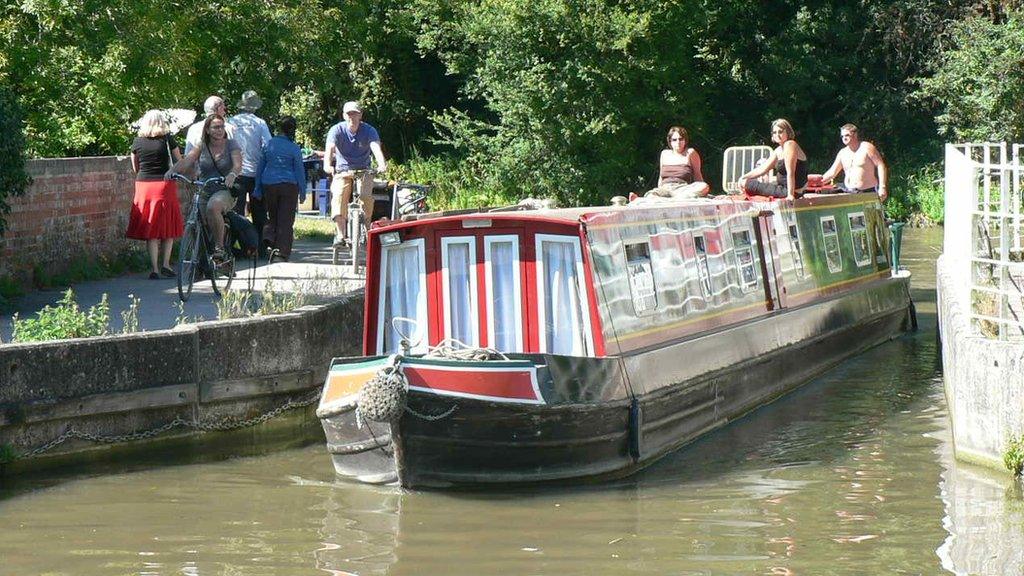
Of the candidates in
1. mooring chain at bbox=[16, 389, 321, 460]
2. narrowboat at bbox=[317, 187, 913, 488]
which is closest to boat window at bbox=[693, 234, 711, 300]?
narrowboat at bbox=[317, 187, 913, 488]

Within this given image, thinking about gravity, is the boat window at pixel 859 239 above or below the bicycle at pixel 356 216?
below

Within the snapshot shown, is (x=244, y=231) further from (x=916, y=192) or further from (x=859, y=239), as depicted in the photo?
(x=916, y=192)

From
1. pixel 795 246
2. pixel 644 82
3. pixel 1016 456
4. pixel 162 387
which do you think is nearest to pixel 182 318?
pixel 162 387

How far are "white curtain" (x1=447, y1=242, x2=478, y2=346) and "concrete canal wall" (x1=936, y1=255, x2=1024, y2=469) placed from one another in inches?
125

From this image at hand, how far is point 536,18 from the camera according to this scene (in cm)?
3512

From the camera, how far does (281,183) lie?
16281 millimetres

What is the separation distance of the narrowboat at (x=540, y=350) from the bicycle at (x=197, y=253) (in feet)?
10.7

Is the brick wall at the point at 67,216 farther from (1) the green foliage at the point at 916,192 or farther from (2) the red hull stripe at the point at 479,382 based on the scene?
(1) the green foliage at the point at 916,192

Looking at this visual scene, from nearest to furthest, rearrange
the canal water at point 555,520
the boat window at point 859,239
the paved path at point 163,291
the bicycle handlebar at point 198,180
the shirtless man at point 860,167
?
the canal water at point 555,520 → the paved path at point 163,291 → the bicycle handlebar at point 198,180 → the boat window at point 859,239 → the shirtless man at point 860,167

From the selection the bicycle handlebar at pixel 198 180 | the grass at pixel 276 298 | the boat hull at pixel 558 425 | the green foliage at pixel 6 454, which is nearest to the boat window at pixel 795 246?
the boat hull at pixel 558 425

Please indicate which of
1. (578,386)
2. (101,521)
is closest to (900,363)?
(578,386)

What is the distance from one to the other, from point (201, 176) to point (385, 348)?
4623mm

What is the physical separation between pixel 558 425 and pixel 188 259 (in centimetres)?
516

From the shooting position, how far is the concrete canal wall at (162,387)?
9.96 m
